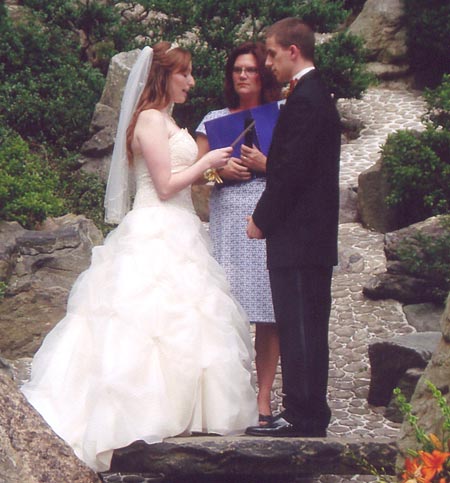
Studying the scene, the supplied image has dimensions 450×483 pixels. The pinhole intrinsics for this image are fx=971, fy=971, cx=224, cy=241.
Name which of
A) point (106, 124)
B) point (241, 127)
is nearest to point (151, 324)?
point (241, 127)

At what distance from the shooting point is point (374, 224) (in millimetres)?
9578

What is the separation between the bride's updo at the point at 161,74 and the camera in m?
4.60

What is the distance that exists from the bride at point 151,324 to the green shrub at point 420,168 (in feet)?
14.9

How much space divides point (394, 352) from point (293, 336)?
144 centimetres

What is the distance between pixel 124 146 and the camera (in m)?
4.77

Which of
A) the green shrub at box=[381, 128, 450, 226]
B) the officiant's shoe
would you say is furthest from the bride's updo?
the green shrub at box=[381, 128, 450, 226]

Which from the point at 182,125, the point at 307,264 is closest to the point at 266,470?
the point at 307,264

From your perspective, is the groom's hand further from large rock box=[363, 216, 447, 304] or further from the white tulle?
large rock box=[363, 216, 447, 304]

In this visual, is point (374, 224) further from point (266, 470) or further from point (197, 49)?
point (266, 470)

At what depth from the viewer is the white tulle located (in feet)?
15.3

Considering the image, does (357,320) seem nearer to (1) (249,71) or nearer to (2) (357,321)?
(2) (357,321)

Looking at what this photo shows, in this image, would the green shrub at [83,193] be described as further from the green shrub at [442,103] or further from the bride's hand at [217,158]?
the bride's hand at [217,158]

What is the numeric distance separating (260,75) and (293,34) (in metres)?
0.71

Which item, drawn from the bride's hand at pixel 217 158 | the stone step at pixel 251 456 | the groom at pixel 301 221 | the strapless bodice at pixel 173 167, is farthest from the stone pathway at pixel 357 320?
the bride's hand at pixel 217 158
